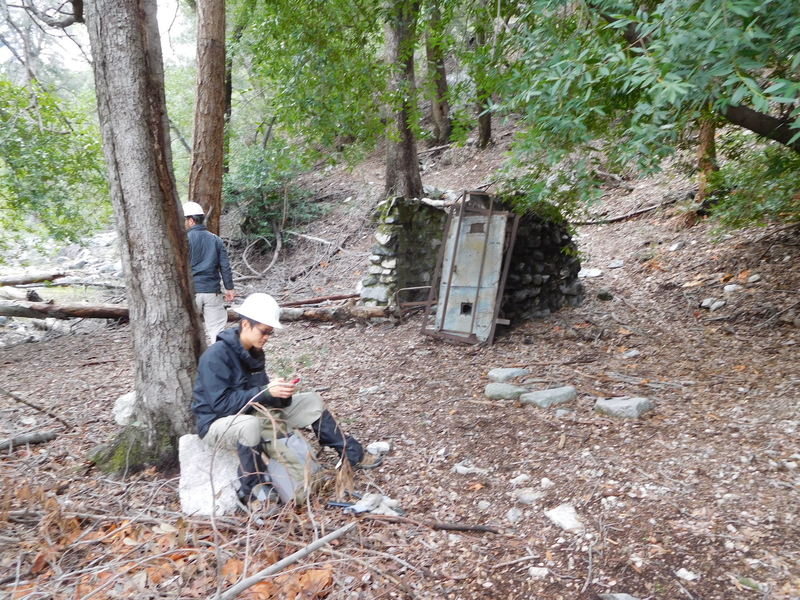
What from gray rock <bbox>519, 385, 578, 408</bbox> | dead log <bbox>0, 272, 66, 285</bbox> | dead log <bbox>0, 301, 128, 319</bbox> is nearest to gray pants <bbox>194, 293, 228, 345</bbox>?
dead log <bbox>0, 301, 128, 319</bbox>

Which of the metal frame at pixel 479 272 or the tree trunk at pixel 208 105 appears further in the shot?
the metal frame at pixel 479 272

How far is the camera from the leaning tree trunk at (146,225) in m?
3.35

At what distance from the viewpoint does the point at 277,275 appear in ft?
37.3

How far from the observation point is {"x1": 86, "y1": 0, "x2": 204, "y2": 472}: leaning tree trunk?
335 centimetres

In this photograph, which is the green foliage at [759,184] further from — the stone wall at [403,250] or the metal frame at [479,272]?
the stone wall at [403,250]

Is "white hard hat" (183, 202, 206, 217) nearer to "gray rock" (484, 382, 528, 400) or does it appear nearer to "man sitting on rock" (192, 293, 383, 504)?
"man sitting on rock" (192, 293, 383, 504)

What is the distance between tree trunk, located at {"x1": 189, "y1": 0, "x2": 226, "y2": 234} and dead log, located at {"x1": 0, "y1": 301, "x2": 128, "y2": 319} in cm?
333

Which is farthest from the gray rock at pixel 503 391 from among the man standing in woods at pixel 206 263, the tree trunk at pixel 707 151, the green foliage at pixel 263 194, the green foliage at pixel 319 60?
the green foliage at pixel 263 194

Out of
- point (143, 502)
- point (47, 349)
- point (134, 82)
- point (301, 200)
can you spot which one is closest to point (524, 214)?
point (134, 82)

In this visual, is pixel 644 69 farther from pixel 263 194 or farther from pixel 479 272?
pixel 263 194

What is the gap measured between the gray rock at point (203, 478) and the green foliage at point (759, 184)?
20.0 ft

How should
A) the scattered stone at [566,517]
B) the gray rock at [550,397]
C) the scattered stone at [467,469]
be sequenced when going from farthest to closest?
the gray rock at [550,397] → the scattered stone at [467,469] → the scattered stone at [566,517]

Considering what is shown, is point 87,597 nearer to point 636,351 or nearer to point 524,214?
point 636,351

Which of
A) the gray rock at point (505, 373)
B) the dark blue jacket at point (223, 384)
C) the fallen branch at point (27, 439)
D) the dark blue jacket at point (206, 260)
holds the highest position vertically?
the dark blue jacket at point (206, 260)
